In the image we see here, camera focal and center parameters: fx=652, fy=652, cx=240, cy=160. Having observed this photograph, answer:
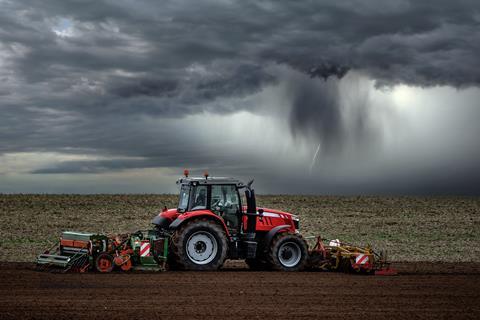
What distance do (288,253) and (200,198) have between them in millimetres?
2863

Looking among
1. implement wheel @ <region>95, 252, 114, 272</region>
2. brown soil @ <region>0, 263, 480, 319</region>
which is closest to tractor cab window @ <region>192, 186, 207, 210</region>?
brown soil @ <region>0, 263, 480, 319</region>

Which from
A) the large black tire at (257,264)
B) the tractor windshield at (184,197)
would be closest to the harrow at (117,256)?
the tractor windshield at (184,197)

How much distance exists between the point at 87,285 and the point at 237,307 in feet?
13.4

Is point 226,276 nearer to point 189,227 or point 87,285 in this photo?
point 189,227

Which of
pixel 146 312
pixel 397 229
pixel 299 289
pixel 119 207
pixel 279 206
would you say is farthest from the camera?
pixel 279 206

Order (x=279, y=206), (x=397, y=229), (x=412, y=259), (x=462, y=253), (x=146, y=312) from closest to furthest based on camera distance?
(x=146, y=312), (x=412, y=259), (x=462, y=253), (x=397, y=229), (x=279, y=206)

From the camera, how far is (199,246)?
56.9 ft

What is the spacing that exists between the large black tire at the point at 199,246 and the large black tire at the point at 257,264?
175 cm

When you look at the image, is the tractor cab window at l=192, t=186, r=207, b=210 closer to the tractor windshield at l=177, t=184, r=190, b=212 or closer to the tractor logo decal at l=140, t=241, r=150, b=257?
the tractor windshield at l=177, t=184, r=190, b=212

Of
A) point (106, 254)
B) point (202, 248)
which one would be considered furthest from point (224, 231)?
point (106, 254)

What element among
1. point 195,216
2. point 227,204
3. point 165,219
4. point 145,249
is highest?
point 227,204

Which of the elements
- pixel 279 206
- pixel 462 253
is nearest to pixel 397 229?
pixel 462 253

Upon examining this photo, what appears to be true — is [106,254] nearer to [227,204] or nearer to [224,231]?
[224,231]

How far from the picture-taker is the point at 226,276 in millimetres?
16469
